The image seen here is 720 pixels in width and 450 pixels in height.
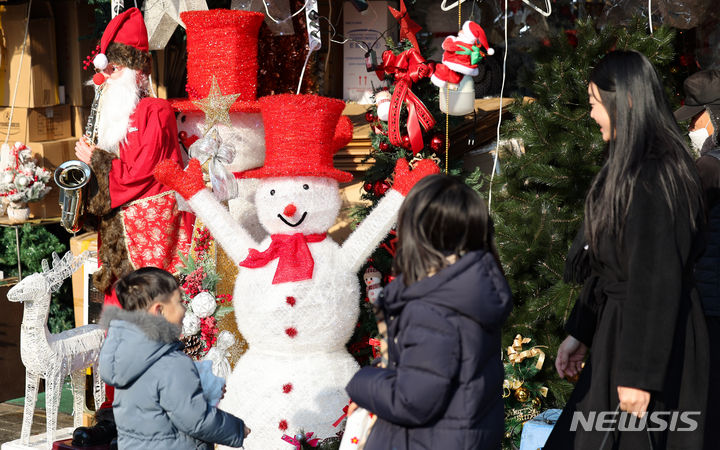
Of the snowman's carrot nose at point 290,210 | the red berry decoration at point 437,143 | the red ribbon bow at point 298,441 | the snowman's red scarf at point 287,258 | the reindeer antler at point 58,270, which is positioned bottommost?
the red ribbon bow at point 298,441

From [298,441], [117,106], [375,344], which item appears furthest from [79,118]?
[298,441]

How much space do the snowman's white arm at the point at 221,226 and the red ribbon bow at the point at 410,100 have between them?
0.95 metres

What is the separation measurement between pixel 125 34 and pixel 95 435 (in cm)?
220

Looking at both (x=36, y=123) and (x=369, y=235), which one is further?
(x=36, y=123)

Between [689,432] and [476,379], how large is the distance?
0.76 m

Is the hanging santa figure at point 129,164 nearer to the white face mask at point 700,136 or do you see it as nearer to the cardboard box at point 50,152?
the cardboard box at point 50,152

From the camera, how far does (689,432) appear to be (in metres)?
2.59

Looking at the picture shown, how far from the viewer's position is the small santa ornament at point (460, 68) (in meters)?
4.25

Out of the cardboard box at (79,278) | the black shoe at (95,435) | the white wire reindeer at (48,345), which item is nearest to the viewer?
the black shoe at (95,435)

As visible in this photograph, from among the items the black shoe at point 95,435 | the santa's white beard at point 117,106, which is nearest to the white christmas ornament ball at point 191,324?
the black shoe at point 95,435

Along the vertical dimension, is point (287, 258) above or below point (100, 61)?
below

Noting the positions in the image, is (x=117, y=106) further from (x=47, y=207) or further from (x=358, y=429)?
(x=358, y=429)

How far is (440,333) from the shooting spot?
224cm

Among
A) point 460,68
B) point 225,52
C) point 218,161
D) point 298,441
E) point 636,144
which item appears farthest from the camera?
point 225,52
